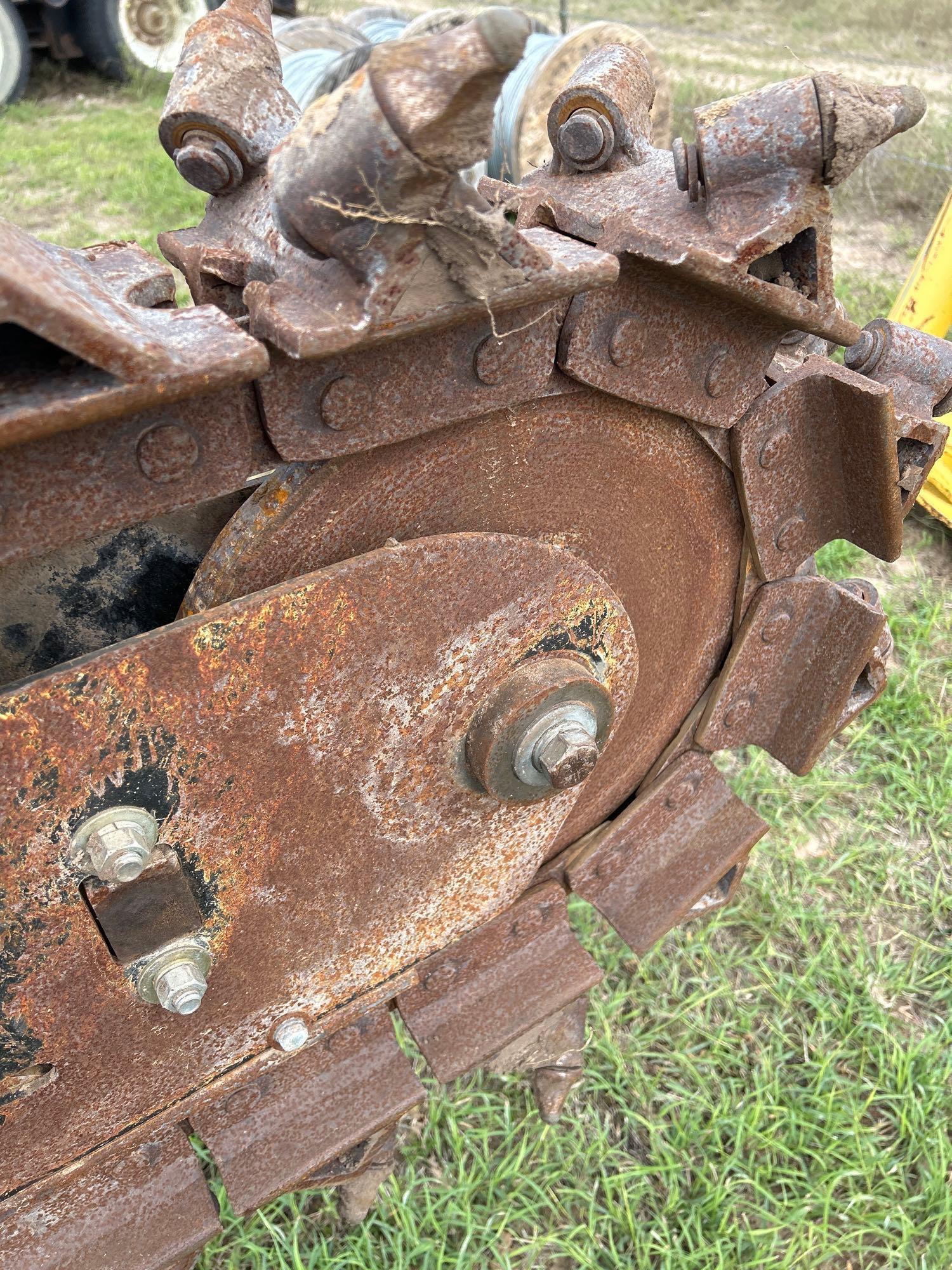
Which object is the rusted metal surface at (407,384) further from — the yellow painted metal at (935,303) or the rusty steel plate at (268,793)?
the yellow painted metal at (935,303)

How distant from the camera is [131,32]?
7.80 meters

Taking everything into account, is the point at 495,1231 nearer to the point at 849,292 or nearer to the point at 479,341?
the point at 479,341

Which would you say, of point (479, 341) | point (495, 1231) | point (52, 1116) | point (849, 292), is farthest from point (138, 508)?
point (849, 292)

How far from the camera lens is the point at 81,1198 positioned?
123 centimetres

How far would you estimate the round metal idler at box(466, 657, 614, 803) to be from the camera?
3.78 ft

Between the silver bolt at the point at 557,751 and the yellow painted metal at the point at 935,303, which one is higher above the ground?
the silver bolt at the point at 557,751

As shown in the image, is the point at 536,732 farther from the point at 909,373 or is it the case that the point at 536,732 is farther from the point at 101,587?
the point at 909,373

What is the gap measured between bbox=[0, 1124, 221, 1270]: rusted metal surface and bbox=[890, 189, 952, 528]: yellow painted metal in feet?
10.1

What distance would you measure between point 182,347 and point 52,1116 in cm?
85

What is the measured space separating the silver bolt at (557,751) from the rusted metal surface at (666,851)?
47cm

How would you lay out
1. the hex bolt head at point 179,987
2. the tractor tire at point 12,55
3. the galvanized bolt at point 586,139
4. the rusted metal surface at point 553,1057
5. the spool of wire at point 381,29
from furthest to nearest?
the tractor tire at point 12,55 < the spool of wire at point 381,29 < the rusted metal surface at point 553,1057 < the galvanized bolt at point 586,139 < the hex bolt head at point 179,987

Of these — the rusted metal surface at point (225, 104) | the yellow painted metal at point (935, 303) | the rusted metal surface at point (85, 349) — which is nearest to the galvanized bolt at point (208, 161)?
the rusted metal surface at point (225, 104)

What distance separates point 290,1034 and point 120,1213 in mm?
327

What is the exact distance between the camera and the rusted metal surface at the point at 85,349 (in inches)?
26.9
